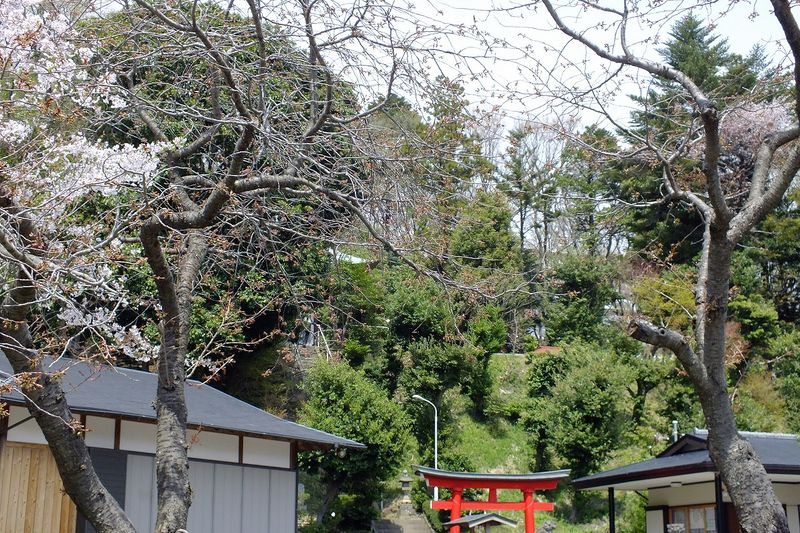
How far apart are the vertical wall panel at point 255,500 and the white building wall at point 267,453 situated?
0.44 feet

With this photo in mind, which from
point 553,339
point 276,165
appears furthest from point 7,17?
point 553,339

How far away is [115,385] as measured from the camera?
11438mm

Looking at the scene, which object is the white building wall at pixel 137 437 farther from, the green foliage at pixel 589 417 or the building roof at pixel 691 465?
the green foliage at pixel 589 417

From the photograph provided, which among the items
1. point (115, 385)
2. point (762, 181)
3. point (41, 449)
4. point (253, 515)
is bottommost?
point (253, 515)

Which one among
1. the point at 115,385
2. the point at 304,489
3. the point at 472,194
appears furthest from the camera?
the point at 304,489

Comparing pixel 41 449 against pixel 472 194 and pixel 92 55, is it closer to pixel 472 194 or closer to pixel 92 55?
pixel 92 55

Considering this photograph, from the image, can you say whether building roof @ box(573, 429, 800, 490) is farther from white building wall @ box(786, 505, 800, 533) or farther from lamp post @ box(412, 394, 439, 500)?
lamp post @ box(412, 394, 439, 500)

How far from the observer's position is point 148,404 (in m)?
10.7

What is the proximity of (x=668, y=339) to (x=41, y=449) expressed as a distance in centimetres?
729

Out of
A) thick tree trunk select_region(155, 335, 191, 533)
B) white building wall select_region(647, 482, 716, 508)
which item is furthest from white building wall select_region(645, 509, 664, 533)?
thick tree trunk select_region(155, 335, 191, 533)

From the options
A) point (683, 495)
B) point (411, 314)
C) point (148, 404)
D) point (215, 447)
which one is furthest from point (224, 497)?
point (411, 314)

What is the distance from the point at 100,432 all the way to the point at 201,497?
188 centimetres

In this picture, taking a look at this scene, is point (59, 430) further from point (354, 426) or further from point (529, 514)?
point (354, 426)

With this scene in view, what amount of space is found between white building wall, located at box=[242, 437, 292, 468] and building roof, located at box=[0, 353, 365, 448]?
0.90 feet
